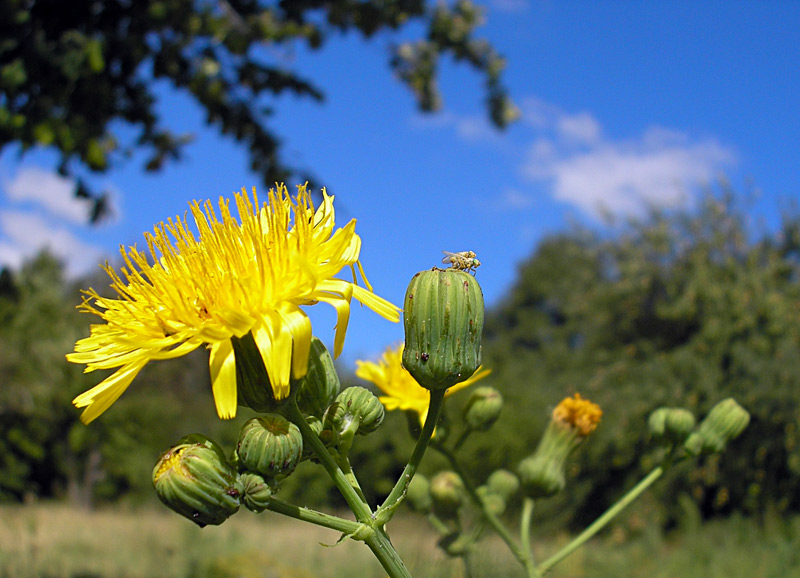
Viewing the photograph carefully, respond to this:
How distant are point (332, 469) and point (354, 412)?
17 cm

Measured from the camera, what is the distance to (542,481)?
224 centimetres

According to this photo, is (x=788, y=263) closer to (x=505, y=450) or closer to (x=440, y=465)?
(x=505, y=450)

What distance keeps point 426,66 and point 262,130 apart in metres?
2.00

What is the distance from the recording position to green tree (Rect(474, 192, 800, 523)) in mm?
12555

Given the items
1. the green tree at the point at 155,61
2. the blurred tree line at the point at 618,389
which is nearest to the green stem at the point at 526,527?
the green tree at the point at 155,61

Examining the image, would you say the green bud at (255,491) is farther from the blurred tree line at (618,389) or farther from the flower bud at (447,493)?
the blurred tree line at (618,389)

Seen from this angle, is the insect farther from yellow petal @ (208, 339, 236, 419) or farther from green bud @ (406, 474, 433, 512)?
green bud @ (406, 474, 433, 512)

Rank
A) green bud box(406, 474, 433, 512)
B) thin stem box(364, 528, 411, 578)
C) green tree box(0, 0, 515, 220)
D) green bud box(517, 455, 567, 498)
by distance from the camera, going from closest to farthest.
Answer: thin stem box(364, 528, 411, 578), green bud box(517, 455, 567, 498), green bud box(406, 474, 433, 512), green tree box(0, 0, 515, 220)

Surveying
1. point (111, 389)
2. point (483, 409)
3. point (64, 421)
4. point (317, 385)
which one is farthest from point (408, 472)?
point (64, 421)

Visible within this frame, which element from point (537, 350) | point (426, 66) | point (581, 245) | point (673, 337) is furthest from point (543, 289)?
point (426, 66)

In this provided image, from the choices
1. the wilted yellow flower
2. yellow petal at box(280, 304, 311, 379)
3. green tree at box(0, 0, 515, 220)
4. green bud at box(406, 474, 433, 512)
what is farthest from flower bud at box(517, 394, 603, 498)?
green tree at box(0, 0, 515, 220)

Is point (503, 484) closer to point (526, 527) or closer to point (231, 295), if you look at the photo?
point (526, 527)

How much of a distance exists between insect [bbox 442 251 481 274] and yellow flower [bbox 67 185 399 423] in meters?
0.17

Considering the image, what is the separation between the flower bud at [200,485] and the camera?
1.26 metres
